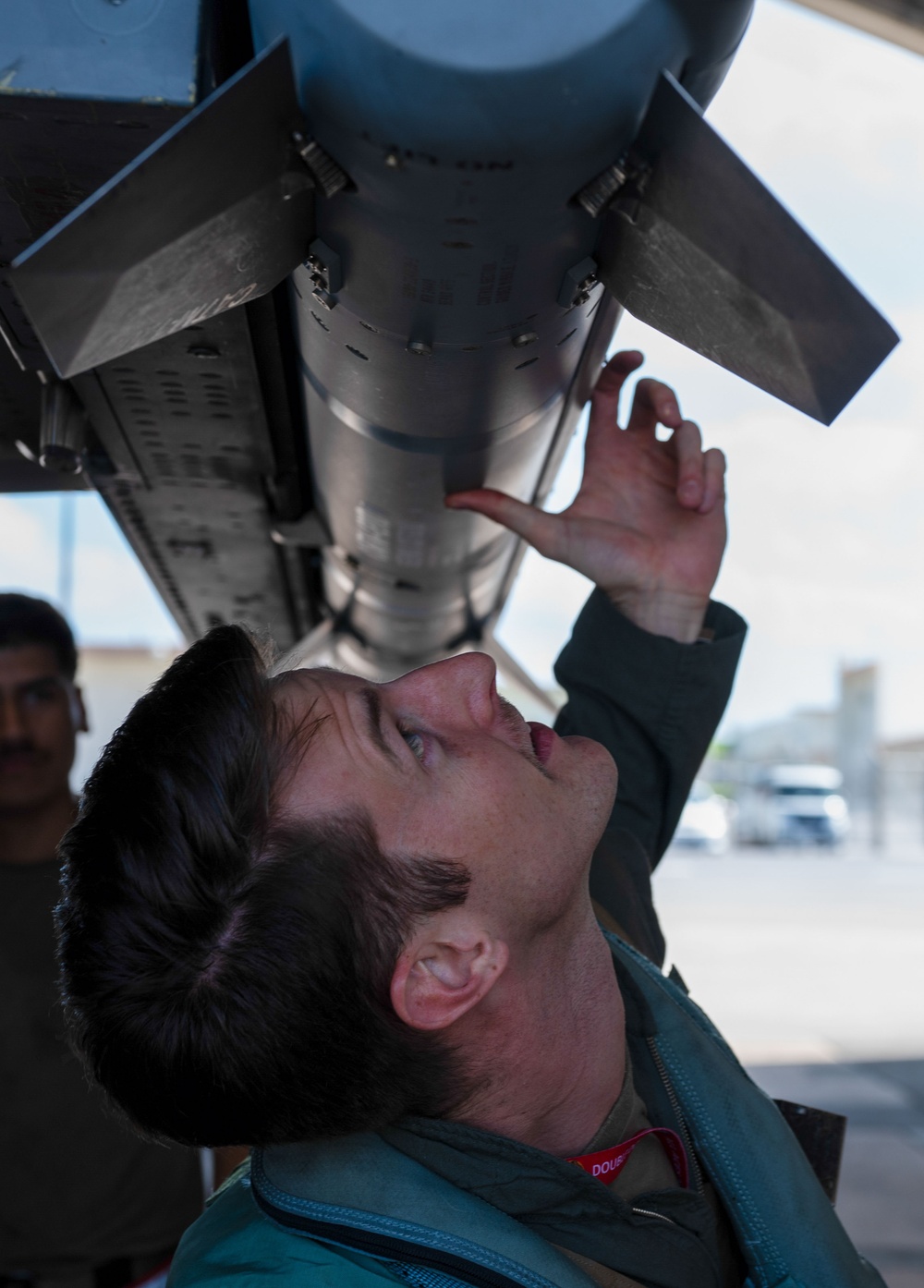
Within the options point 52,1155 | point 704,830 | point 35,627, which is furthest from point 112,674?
point 52,1155

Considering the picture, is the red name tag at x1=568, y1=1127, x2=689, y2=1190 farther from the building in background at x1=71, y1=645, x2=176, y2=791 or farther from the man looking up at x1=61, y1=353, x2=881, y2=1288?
the building in background at x1=71, y1=645, x2=176, y2=791

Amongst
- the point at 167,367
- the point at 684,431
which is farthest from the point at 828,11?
the point at 167,367

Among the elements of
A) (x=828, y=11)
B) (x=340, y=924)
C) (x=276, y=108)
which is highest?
(x=828, y=11)

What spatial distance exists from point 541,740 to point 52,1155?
Result: 122 cm

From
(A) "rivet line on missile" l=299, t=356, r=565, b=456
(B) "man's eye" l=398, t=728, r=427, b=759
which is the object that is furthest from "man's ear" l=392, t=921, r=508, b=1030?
(A) "rivet line on missile" l=299, t=356, r=565, b=456

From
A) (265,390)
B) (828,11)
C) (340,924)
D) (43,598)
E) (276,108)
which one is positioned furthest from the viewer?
(828,11)

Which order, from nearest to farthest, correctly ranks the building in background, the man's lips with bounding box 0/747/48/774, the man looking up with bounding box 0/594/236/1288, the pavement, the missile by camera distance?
the missile < the man looking up with bounding box 0/594/236/1288 < the man's lips with bounding box 0/747/48/774 < the pavement < the building in background

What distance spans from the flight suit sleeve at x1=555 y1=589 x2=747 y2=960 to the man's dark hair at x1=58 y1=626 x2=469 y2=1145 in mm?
447

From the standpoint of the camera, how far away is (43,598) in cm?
210

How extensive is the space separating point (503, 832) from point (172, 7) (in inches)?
27.7

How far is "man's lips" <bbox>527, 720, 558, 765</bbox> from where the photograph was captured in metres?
1.09

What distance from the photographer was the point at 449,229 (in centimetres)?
74

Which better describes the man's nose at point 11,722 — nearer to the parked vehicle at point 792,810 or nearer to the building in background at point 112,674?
the building in background at point 112,674

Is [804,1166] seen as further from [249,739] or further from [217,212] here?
[217,212]
